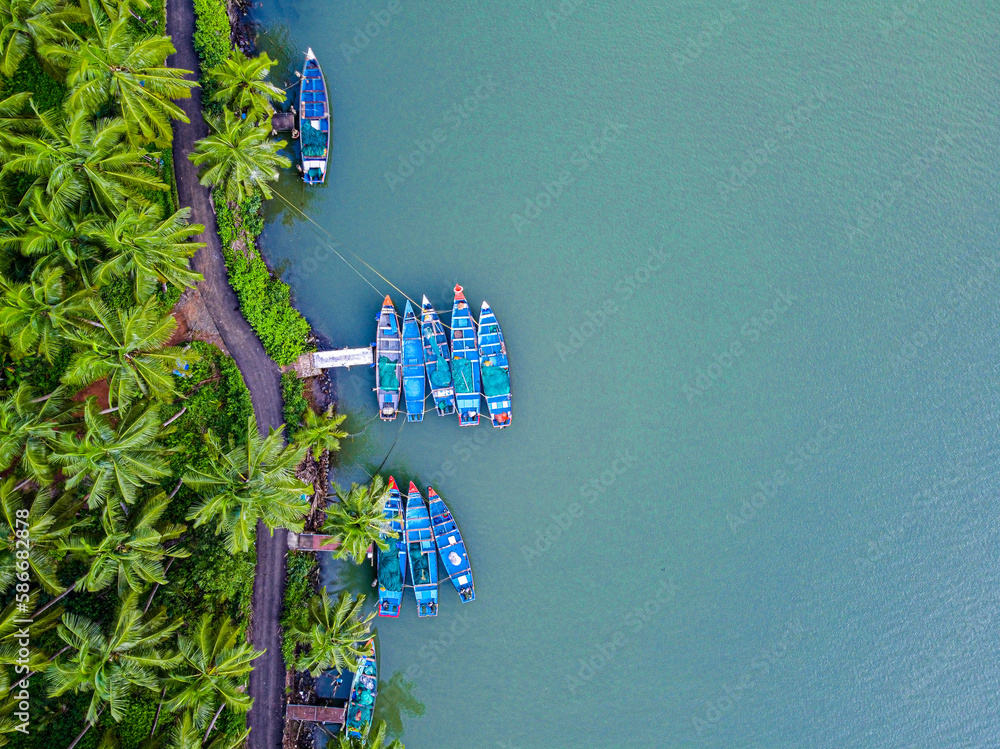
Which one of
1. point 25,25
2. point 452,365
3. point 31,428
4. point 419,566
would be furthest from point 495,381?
point 25,25

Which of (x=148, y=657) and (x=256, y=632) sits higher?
(x=256, y=632)

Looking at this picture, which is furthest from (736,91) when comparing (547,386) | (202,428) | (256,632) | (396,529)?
(256,632)

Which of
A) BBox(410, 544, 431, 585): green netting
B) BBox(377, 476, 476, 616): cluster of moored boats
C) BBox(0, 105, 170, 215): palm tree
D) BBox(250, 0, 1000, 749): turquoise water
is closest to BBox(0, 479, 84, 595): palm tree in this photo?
BBox(0, 105, 170, 215): palm tree

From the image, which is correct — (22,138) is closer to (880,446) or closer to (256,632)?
(256,632)

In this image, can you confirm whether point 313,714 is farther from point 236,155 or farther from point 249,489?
point 236,155

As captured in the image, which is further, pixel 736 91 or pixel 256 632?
pixel 736 91

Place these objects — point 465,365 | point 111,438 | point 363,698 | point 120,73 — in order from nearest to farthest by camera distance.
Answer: point 111,438 → point 120,73 → point 363,698 → point 465,365
